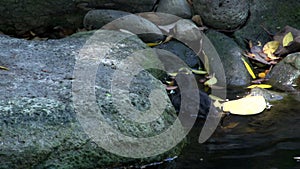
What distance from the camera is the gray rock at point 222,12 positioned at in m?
5.72

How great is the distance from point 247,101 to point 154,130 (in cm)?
126

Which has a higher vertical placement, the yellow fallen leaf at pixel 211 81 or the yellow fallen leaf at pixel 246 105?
the yellow fallen leaf at pixel 246 105

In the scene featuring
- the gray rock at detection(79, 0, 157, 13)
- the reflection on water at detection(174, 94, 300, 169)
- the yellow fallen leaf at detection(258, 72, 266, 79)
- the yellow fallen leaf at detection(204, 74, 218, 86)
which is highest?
the gray rock at detection(79, 0, 157, 13)

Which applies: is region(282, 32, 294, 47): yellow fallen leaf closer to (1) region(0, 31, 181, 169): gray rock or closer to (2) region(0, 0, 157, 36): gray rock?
(2) region(0, 0, 157, 36): gray rock

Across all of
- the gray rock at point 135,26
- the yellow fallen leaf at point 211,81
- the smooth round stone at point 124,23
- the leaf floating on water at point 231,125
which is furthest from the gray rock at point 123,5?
the leaf floating on water at point 231,125

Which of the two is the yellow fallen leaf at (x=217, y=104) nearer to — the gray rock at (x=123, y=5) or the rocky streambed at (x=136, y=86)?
the rocky streambed at (x=136, y=86)

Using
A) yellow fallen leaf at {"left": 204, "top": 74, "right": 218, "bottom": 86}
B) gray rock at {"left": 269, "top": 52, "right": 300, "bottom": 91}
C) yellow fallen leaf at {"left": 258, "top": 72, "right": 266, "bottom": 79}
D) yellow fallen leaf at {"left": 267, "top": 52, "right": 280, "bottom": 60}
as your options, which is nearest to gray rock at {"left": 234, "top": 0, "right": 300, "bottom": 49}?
yellow fallen leaf at {"left": 267, "top": 52, "right": 280, "bottom": 60}

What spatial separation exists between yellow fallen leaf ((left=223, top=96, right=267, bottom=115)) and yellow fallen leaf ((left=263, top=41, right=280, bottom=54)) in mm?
1311

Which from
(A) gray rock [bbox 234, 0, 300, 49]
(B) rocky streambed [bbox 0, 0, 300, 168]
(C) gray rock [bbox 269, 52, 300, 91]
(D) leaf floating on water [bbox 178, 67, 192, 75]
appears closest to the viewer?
(B) rocky streambed [bbox 0, 0, 300, 168]

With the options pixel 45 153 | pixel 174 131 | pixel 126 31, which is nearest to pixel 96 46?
pixel 126 31

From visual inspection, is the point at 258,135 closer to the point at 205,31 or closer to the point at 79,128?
the point at 79,128

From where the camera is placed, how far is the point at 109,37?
16.1ft

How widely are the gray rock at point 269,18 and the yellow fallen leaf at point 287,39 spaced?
0.31 metres

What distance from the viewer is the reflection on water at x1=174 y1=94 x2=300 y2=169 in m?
3.51
